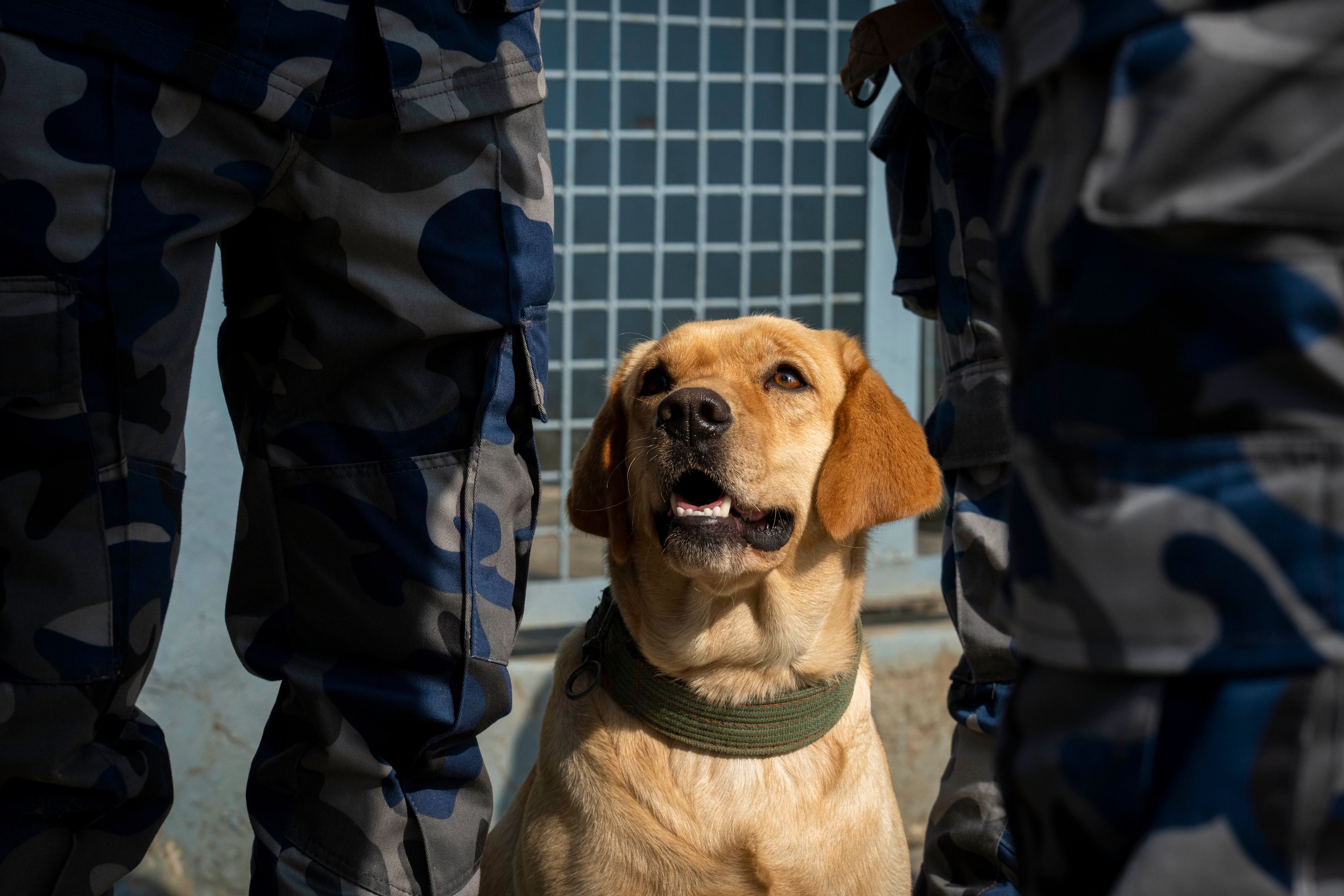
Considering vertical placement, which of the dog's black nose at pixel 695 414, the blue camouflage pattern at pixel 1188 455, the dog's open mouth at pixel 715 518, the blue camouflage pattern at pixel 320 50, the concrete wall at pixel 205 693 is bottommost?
the concrete wall at pixel 205 693

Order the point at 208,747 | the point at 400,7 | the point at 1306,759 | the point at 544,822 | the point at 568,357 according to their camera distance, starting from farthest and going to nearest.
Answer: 1. the point at 568,357
2. the point at 208,747
3. the point at 544,822
4. the point at 400,7
5. the point at 1306,759

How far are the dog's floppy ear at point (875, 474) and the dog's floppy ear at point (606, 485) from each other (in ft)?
1.60

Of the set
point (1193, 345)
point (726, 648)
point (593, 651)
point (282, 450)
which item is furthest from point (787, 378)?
point (1193, 345)

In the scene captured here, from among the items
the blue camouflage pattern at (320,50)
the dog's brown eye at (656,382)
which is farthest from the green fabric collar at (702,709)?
the blue camouflage pattern at (320,50)

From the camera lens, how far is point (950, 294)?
2.44m

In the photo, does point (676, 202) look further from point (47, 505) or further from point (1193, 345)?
point (1193, 345)

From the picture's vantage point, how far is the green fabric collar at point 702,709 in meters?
2.20

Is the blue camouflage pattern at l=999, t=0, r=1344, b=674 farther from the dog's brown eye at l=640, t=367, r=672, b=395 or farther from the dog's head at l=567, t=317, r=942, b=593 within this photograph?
the dog's brown eye at l=640, t=367, r=672, b=395

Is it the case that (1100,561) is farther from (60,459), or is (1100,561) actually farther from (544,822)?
(544,822)

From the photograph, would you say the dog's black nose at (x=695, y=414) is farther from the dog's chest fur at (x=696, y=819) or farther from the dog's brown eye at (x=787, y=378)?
the dog's chest fur at (x=696, y=819)

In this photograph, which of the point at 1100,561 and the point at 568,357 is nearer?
the point at 1100,561

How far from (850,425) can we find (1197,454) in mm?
1748

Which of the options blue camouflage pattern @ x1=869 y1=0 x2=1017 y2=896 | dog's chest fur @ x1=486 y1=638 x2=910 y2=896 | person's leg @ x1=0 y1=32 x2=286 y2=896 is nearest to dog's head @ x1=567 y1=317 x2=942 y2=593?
blue camouflage pattern @ x1=869 y1=0 x2=1017 y2=896

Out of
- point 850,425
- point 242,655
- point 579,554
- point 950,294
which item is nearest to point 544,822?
point 242,655
